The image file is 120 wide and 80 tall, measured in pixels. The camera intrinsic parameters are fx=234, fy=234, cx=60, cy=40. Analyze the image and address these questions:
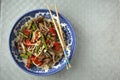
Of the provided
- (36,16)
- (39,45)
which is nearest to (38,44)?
Answer: (39,45)

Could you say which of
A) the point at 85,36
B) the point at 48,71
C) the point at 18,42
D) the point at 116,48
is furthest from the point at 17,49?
the point at 116,48

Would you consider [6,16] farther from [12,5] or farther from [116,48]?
[116,48]
